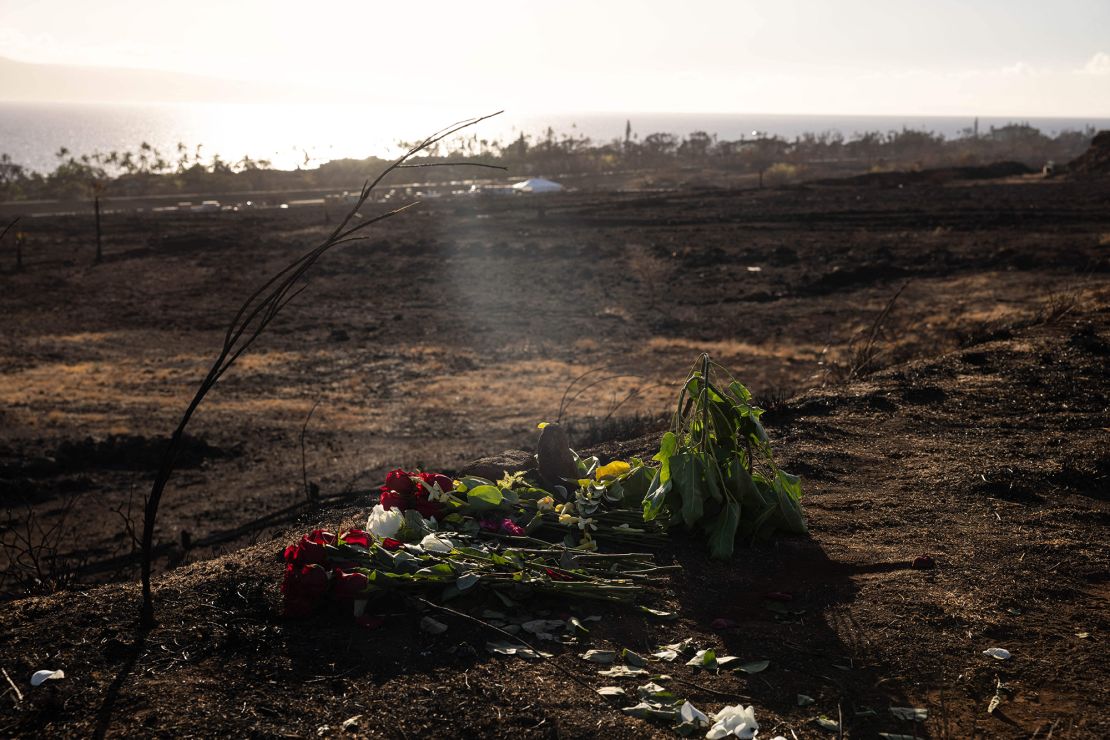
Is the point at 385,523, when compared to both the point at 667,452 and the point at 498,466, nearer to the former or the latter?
the point at 498,466

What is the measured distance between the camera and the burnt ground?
2484 millimetres

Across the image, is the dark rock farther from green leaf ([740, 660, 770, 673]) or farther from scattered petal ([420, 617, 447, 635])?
green leaf ([740, 660, 770, 673])

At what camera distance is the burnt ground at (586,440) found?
2484 mm

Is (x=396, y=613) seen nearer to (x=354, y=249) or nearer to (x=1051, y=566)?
(x=1051, y=566)

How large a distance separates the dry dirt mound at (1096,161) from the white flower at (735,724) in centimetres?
3744

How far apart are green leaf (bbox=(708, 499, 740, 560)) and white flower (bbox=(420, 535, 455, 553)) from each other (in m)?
0.99

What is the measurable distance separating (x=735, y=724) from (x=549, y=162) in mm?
48063

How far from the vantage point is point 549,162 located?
1917 inches

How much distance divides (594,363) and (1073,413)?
802 centimetres

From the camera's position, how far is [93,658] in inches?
102

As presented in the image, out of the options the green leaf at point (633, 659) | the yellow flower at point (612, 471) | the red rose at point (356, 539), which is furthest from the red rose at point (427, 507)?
the green leaf at point (633, 659)

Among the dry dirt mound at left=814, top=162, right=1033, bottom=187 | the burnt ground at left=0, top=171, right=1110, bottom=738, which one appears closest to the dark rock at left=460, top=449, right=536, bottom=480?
the burnt ground at left=0, top=171, right=1110, bottom=738

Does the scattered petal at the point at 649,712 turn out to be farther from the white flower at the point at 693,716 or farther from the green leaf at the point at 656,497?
the green leaf at the point at 656,497

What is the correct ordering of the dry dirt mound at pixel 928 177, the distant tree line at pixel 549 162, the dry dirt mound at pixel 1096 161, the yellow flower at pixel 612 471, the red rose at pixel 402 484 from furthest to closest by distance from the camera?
the distant tree line at pixel 549 162
the dry dirt mound at pixel 928 177
the dry dirt mound at pixel 1096 161
the yellow flower at pixel 612 471
the red rose at pixel 402 484
